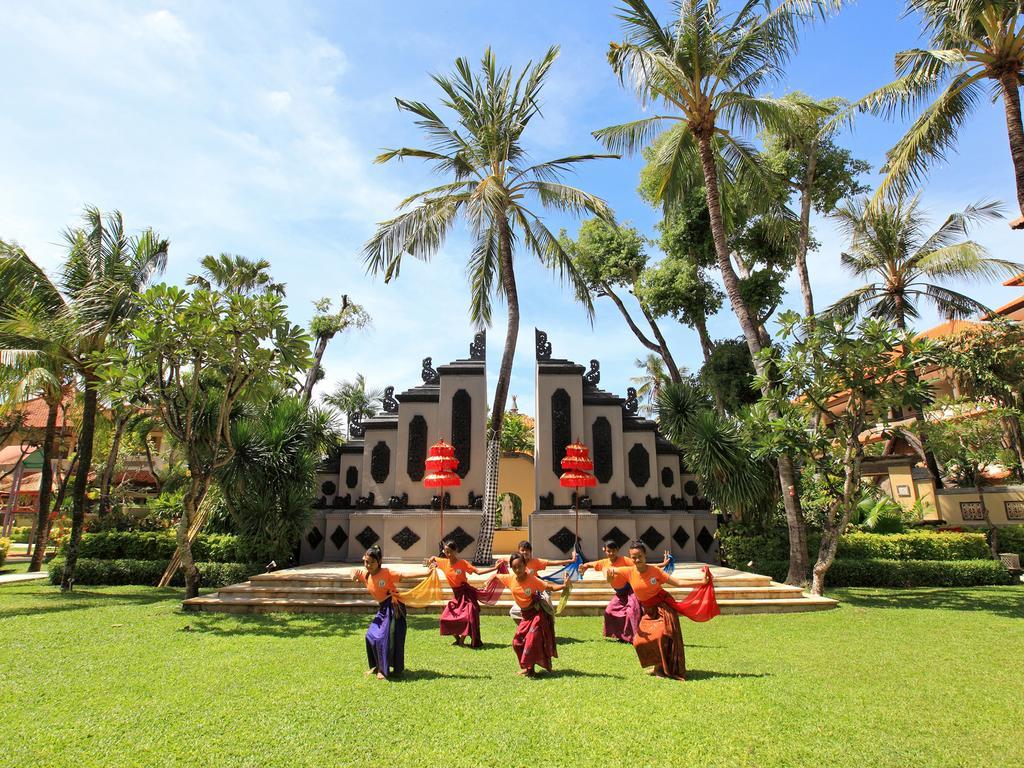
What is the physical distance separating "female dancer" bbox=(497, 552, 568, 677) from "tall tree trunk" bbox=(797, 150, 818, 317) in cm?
1264

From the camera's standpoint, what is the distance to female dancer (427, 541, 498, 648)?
827 cm

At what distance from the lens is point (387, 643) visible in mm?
6477

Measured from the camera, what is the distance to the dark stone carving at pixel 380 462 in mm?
16656

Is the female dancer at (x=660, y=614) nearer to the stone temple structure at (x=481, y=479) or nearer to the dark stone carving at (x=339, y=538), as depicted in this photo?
the stone temple structure at (x=481, y=479)

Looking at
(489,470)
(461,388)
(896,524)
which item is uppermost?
(461,388)

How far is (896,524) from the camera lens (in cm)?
1565

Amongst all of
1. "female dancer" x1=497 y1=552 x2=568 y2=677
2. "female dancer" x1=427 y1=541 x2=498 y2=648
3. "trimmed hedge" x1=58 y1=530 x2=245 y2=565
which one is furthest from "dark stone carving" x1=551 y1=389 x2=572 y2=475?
"female dancer" x1=497 y1=552 x2=568 y2=677

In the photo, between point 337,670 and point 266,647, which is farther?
point 266,647

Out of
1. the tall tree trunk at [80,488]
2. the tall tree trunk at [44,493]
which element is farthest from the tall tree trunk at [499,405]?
the tall tree trunk at [44,493]

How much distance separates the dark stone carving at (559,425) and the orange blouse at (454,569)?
7.80m

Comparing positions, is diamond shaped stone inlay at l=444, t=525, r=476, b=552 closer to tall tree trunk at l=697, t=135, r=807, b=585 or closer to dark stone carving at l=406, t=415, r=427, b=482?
dark stone carving at l=406, t=415, r=427, b=482

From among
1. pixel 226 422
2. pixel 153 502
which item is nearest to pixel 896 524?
pixel 226 422

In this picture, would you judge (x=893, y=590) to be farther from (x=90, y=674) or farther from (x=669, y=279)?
(x=90, y=674)

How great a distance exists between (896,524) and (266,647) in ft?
50.8
